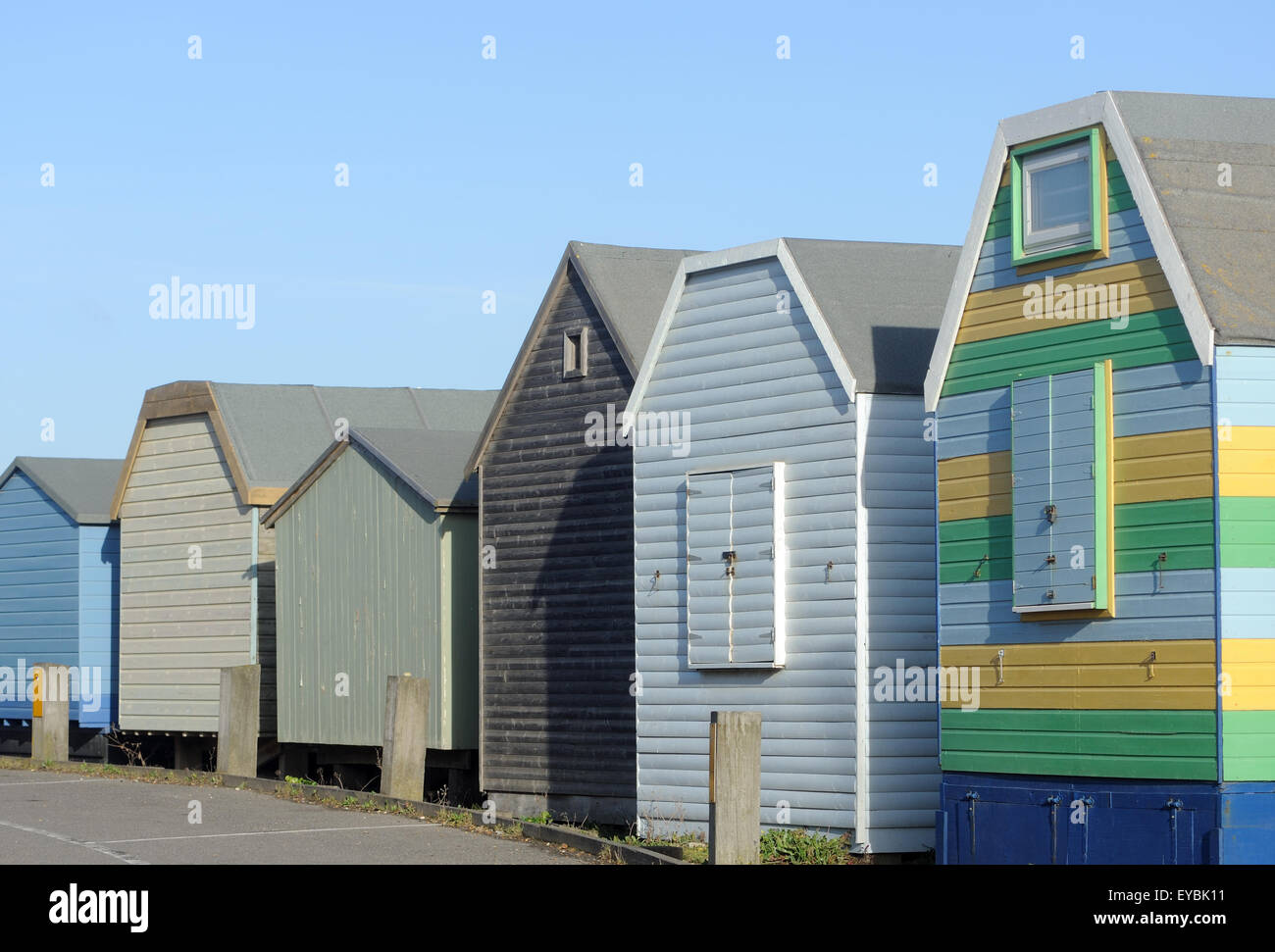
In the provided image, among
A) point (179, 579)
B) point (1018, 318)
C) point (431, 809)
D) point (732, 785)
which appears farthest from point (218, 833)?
point (179, 579)

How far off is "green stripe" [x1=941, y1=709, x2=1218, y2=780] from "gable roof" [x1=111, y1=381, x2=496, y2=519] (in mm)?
13457

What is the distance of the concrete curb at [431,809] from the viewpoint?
15344mm

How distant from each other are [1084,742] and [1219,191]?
416 cm

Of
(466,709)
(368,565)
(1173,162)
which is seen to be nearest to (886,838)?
(1173,162)

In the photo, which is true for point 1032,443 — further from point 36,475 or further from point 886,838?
point 36,475

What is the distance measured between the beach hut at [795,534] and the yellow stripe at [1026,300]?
52.9 inches

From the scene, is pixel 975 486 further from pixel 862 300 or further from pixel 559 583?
pixel 559 583

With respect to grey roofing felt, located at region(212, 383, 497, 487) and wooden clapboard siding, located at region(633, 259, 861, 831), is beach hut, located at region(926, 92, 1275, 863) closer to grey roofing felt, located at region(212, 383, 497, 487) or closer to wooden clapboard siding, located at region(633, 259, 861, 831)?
wooden clapboard siding, located at region(633, 259, 861, 831)

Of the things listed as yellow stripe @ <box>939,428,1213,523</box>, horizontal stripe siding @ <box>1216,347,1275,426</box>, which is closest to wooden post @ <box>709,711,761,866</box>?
yellow stripe @ <box>939,428,1213,523</box>

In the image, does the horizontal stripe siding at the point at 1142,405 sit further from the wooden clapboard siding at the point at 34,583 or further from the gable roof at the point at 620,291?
the wooden clapboard siding at the point at 34,583

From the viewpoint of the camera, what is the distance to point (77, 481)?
3014 cm

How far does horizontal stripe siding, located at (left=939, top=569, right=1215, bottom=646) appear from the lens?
1273 cm

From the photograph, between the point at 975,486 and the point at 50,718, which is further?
the point at 50,718

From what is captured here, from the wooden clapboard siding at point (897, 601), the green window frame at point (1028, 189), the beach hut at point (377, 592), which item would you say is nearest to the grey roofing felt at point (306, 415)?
the beach hut at point (377, 592)
